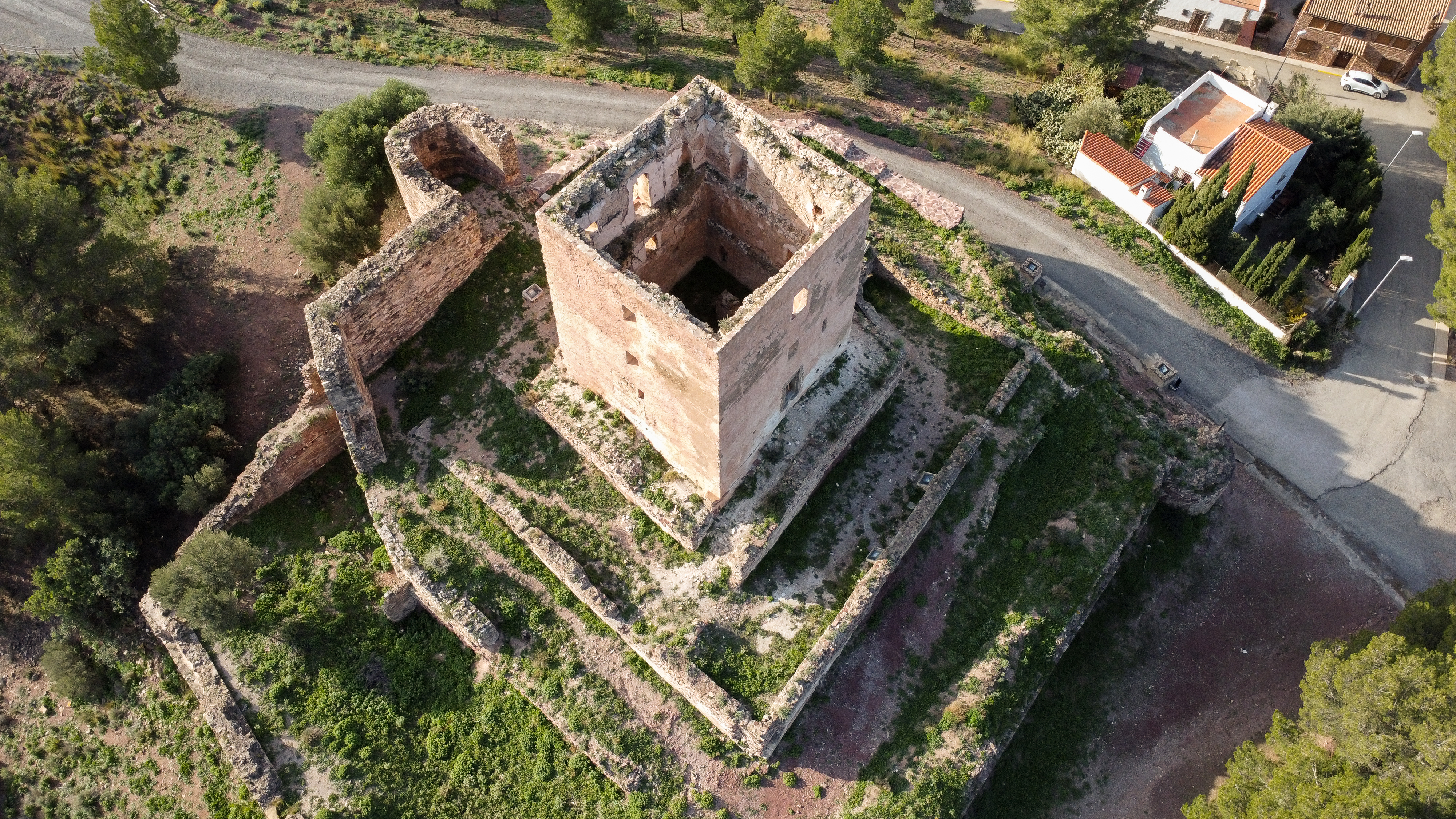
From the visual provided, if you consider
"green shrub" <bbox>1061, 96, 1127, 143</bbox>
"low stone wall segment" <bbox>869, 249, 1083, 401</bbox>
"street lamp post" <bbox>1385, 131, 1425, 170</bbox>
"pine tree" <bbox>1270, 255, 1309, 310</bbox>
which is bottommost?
"pine tree" <bbox>1270, 255, 1309, 310</bbox>

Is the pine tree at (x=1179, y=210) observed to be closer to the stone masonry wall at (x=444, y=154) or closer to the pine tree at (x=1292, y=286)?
the pine tree at (x=1292, y=286)

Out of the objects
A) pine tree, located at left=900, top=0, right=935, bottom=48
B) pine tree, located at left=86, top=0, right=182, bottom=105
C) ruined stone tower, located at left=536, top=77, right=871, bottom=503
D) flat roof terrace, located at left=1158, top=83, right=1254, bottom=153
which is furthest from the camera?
pine tree, located at left=900, top=0, right=935, bottom=48

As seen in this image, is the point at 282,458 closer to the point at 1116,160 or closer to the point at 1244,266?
the point at 1116,160

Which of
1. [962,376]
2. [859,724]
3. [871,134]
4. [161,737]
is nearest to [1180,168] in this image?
[871,134]

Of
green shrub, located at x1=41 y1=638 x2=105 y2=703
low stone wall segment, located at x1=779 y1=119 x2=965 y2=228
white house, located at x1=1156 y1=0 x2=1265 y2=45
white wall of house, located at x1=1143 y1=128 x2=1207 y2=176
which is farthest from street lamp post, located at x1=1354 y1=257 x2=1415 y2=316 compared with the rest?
green shrub, located at x1=41 y1=638 x2=105 y2=703

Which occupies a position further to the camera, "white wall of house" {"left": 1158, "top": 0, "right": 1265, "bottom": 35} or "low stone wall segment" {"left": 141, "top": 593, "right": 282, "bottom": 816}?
"white wall of house" {"left": 1158, "top": 0, "right": 1265, "bottom": 35}

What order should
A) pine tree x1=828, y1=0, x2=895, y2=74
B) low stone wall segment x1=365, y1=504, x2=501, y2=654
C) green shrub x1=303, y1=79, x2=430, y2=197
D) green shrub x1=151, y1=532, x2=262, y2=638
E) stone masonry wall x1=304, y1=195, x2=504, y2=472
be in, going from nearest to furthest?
low stone wall segment x1=365, y1=504, x2=501, y2=654 → green shrub x1=151, y1=532, x2=262, y2=638 → stone masonry wall x1=304, y1=195, x2=504, y2=472 → green shrub x1=303, y1=79, x2=430, y2=197 → pine tree x1=828, y1=0, x2=895, y2=74

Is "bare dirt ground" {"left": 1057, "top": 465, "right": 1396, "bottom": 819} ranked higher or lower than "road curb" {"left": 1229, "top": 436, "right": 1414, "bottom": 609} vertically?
lower

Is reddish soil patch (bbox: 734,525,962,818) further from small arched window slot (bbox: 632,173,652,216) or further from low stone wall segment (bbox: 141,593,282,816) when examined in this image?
low stone wall segment (bbox: 141,593,282,816)
